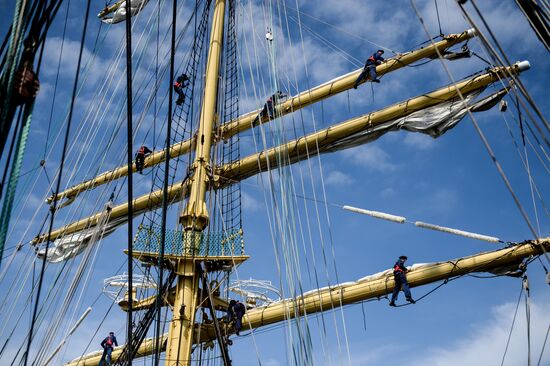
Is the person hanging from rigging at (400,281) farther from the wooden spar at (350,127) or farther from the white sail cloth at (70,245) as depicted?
the white sail cloth at (70,245)

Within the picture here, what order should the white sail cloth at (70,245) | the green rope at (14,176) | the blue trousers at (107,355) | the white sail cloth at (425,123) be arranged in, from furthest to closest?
the white sail cloth at (70,245), the blue trousers at (107,355), the white sail cloth at (425,123), the green rope at (14,176)

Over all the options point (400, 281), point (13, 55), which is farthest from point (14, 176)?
point (400, 281)

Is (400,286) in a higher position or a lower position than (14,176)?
higher

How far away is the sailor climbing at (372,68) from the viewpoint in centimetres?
1253

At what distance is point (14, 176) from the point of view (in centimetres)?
302

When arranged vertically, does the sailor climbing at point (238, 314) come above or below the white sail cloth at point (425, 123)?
below

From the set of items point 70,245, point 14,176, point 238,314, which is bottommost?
point 14,176

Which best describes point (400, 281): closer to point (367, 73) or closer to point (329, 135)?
point (329, 135)

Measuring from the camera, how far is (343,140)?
12078 millimetres

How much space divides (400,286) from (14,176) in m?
8.52

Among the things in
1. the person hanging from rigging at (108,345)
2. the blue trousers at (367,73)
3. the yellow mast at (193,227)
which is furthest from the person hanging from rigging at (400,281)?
the person hanging from rigging at (108,345)

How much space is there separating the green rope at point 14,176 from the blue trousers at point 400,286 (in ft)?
27.2

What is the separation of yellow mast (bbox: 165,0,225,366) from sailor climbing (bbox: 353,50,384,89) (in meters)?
3.03

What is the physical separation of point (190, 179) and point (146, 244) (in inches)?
54.9
